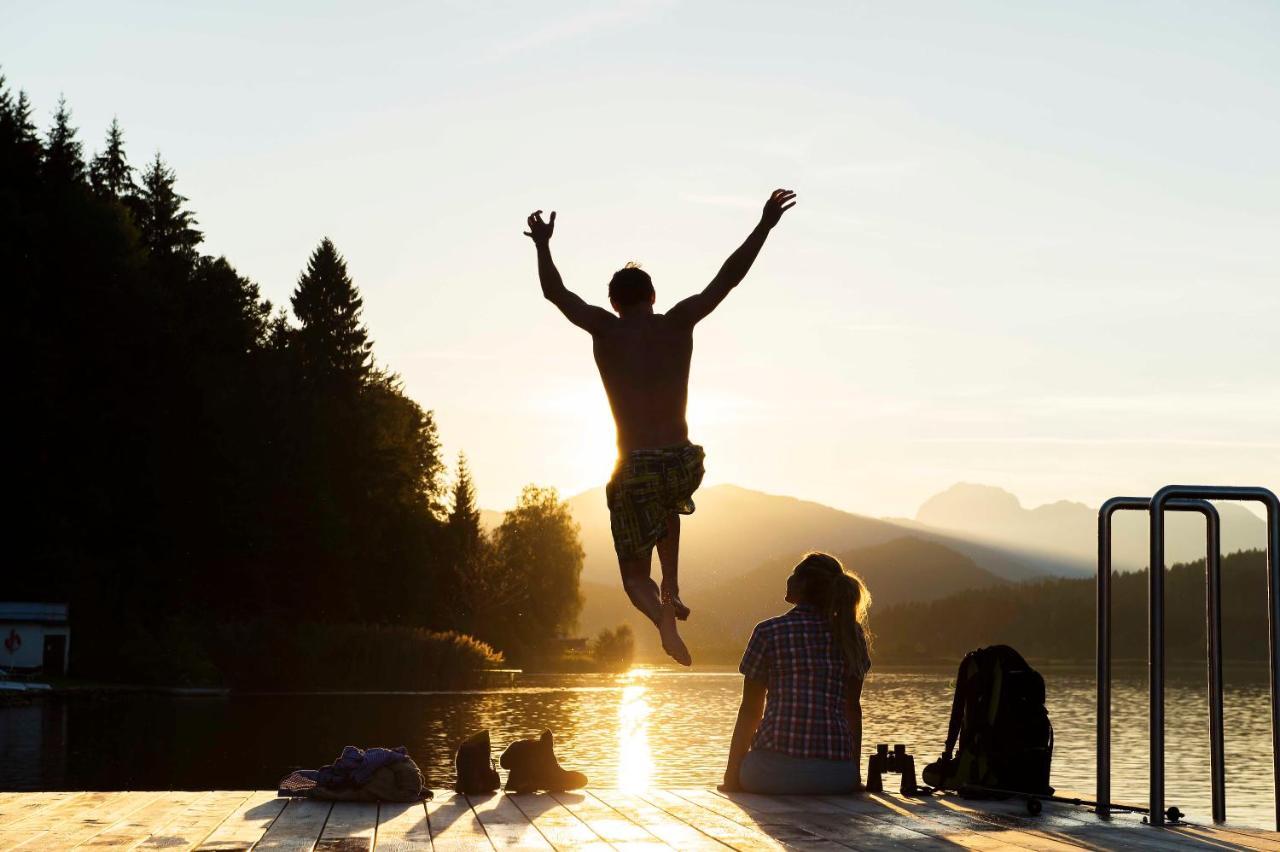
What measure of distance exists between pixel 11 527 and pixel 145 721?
17572 mm

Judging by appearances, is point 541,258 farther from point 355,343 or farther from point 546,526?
point 546,526

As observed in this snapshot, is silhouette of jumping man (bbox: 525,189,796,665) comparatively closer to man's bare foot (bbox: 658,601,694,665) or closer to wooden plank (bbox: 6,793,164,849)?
man's bare foot (bbox: 658,601,694,665)

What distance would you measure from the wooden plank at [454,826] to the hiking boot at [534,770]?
34 centimetres

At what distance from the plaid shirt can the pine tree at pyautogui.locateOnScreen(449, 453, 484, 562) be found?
203ft

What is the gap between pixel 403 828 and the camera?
683 centimetres

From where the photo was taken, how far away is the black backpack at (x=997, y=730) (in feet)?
28.0

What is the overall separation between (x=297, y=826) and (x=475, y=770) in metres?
1.66

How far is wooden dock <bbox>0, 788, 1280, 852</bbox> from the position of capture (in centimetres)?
629

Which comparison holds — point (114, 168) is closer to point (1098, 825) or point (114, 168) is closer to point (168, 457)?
point (168, 457)

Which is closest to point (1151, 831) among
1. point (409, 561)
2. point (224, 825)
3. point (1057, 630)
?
point (224, 825)

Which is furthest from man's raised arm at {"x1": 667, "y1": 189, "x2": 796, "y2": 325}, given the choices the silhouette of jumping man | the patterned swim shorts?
the patterned swim shorts

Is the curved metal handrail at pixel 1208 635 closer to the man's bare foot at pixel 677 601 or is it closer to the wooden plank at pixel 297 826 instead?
the man's bare foot at pixel 677 601

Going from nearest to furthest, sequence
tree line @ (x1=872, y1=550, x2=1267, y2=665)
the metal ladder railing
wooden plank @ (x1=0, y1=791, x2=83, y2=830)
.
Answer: wooden plank @ (x1=0, y1=791, x2=83, y2=830), the metal ladder railing, tree line @ (x1=872, y1=550, x2=1267, y2=665)

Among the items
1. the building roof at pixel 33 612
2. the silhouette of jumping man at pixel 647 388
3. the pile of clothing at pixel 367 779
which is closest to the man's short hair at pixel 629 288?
the silhouette of jumping man at pixel 647 388
